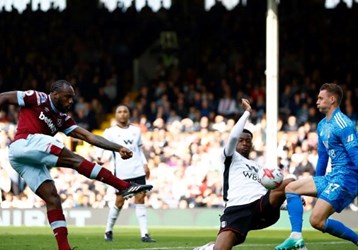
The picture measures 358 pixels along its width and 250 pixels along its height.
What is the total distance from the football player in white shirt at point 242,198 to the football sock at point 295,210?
0.91 feet

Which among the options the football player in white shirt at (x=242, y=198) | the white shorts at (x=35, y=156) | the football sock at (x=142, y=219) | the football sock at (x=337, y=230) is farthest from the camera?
the football sock at (x=142, y=219)

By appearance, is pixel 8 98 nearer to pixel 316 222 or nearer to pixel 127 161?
pixel 316 222

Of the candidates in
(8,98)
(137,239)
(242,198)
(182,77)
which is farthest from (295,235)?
(182,77)

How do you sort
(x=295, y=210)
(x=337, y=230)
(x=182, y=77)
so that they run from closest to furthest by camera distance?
(x=295, y=210)
(x=337, y=230)
(x=182, y=77)

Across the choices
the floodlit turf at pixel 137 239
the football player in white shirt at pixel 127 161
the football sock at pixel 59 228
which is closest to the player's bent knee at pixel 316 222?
the floodlit turf at pixel 137 239

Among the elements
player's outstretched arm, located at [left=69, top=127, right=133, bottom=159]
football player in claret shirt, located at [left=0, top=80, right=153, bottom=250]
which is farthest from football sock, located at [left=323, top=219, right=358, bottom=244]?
player's outstretched arm, located at [left=69, top=127, right=133, bottom=159]

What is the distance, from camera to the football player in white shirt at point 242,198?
1153cm

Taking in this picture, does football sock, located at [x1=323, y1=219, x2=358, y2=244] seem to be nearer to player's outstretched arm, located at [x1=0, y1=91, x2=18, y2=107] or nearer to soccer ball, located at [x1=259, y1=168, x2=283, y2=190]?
soccer ball, located at [x1=259, y1=168, x2=283, y2=190]

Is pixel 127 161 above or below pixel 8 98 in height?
below

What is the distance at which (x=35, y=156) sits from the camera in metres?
12.0

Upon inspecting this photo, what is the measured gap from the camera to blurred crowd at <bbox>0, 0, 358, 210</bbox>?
23000 millimetres

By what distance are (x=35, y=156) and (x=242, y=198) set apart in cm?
230

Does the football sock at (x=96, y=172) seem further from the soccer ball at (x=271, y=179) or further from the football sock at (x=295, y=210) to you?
the football sock at (x=295, y=210)

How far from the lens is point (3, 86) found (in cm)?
2939
